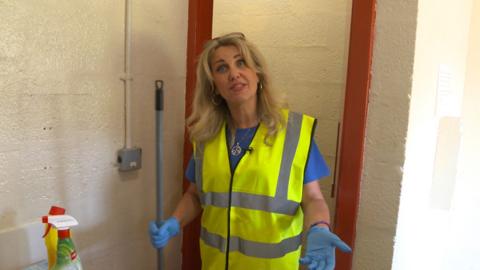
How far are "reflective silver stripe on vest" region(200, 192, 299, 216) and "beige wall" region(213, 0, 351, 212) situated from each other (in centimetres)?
53

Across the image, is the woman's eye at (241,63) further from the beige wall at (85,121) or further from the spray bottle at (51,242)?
the spray bottle at (51,242)

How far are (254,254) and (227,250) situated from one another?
89 millimetres

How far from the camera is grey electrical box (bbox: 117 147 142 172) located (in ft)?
4.30

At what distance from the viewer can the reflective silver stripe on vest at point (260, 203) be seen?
119 cm

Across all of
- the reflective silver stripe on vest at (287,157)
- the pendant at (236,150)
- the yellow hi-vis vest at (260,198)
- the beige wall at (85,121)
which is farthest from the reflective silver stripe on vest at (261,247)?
the beige wall at (85,121)

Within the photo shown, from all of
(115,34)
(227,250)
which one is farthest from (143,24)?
(227,250)

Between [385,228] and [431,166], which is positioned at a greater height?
[431,166]

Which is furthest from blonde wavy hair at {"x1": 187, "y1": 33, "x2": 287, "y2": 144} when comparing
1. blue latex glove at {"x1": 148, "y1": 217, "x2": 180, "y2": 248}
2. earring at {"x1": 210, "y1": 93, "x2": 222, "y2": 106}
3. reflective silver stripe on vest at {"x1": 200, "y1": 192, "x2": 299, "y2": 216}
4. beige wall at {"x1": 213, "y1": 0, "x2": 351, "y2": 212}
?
beige wall at {"x1": 213, "y1": 0, "x2": 351, "y2": 212}

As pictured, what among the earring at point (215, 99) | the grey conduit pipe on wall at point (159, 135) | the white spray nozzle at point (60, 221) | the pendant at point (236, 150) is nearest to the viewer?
the white spray nozzle at point (60, 221)

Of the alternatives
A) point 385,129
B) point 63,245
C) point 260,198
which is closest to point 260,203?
point 260,198

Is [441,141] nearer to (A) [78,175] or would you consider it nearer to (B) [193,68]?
(B) [193,68]

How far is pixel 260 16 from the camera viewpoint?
179cm

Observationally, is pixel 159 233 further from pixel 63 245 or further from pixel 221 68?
pixel 221 68

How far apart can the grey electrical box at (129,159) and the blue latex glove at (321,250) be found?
2.07 feet
